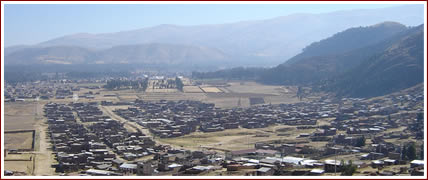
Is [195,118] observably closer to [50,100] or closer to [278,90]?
[50,100]

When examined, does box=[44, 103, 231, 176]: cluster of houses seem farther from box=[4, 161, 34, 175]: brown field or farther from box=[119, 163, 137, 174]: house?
box=[4, 161, 34, 175]: brown field

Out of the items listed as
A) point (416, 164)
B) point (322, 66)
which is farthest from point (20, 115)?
point (322, 66)

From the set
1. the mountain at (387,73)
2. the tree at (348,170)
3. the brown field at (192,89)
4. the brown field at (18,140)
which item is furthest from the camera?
the brown field at (192,89)

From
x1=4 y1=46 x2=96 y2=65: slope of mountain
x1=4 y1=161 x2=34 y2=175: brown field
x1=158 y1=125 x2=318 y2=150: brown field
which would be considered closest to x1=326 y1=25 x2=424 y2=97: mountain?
x1=158 y1=125 x2=318 y2=150: brown field

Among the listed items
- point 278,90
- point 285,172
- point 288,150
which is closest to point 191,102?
point 278,90

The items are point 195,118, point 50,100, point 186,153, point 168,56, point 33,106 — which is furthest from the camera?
point 168,56

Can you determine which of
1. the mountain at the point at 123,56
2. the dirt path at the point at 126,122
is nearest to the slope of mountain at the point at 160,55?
the mountain at the point at 123,56

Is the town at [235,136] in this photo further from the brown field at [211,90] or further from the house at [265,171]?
the brown field at [211,90]
